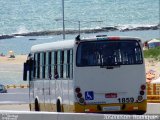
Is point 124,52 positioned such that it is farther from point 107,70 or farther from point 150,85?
point 150,85

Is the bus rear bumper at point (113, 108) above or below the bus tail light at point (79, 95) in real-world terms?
below

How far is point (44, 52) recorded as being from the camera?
25.4 m

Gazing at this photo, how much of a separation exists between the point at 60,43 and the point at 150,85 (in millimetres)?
11974

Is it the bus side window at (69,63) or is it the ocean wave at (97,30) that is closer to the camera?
the bus side window at (69,63)

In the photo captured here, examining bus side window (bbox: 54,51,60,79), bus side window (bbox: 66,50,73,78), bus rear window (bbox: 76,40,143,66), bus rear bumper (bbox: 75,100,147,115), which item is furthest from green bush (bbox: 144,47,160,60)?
bus rear bumper (bbox: 75,100,147,115)

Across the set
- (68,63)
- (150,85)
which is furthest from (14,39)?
(68,63)

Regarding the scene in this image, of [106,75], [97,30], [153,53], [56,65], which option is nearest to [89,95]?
[106,75]

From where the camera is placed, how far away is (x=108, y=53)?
Result: 73.0ft

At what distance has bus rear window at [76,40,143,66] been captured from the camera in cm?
2211

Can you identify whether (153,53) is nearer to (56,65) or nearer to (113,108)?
(56,65)

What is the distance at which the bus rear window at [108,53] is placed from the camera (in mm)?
22109

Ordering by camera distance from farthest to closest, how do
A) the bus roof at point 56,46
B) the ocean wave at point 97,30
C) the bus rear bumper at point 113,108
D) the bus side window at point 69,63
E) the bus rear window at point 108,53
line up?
the ocean wave at point 97,30 → the bus roof at point 56,46 → the bus side window at point 69,63 → the bus rear window at point 108,53 → the bus rear bumper at point 113,108

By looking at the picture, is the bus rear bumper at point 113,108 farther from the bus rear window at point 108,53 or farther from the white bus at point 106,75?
the bus rear window at point 108,53

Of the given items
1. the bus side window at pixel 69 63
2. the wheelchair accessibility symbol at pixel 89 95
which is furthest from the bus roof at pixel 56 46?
the wheelchair accessibility symbol at pixel 89 95
